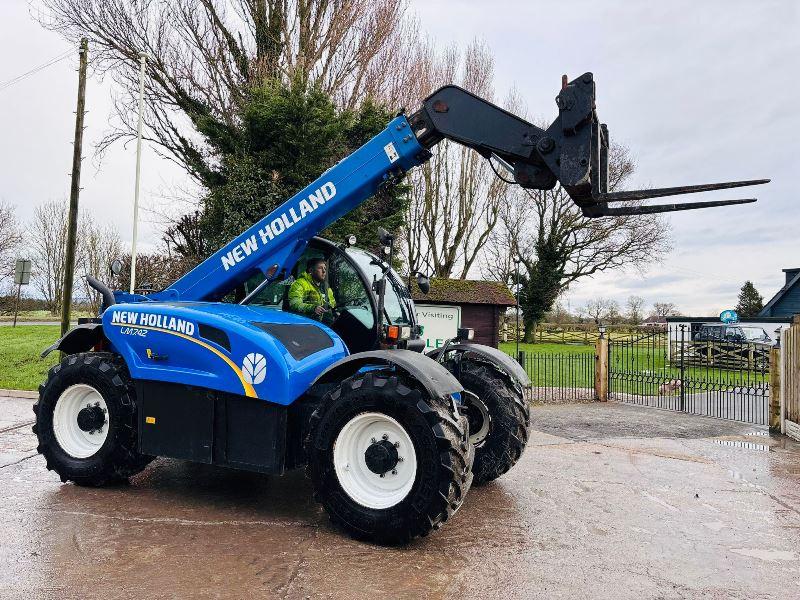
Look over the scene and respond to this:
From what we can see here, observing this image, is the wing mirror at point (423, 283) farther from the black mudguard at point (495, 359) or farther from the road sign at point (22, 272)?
the road sign at point (22, 272)

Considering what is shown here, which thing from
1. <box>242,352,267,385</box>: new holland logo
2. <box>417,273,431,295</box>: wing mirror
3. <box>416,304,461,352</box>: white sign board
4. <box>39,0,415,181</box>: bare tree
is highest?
<box>39,0,415,181</box>: bare tree

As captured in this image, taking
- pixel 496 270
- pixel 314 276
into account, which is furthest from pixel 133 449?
pixel 496 270

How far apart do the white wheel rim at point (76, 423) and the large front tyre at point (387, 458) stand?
7.52ft

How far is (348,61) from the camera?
66.3 feet

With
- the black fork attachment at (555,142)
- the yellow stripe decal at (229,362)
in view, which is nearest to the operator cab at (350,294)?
the yellow stripe decal at (229,362)

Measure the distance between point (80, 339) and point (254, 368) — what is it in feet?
8.05

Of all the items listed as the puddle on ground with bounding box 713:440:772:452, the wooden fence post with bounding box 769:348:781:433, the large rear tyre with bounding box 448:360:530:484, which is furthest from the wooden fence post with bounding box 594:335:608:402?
the large rear tyre with bounding box 448:360:530:484

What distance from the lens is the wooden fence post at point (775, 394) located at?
10180mm

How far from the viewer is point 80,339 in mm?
6223

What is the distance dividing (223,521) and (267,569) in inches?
41.1

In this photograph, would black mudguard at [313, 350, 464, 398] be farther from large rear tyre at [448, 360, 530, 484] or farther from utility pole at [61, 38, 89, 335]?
utility pole at [61, 38, 89, 335]

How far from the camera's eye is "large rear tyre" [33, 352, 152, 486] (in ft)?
18.0

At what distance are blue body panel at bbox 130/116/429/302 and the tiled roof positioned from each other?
7.35 metres

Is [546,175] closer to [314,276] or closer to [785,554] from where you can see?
[314,276]
